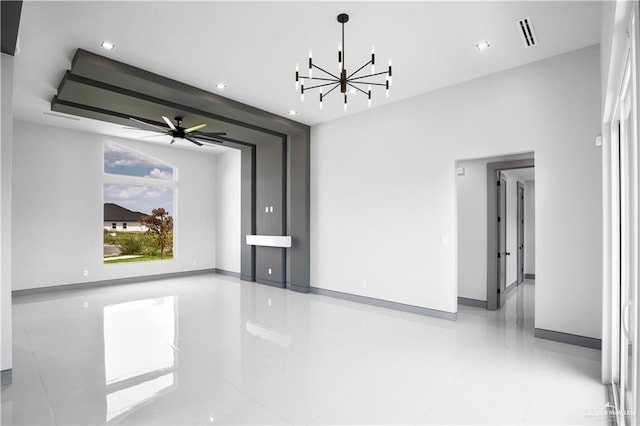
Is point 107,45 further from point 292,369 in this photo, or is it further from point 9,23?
point 292,369

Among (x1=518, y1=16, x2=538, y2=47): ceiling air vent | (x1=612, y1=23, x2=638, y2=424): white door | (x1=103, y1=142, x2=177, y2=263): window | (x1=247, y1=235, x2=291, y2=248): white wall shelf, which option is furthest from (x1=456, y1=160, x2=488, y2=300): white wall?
(x1=103, y1=142, x2=177, y2=263): window

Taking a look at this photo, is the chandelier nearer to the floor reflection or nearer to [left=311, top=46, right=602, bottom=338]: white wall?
[left=311, top=46, right=602, bottom=338]: white wall

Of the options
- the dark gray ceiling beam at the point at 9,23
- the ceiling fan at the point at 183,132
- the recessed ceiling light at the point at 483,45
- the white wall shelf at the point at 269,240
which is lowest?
the white wall shelf at the point at 269,240

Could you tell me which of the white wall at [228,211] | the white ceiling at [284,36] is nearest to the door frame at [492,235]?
the white ceiling at [284,36]

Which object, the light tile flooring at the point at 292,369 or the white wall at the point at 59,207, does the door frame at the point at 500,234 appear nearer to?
the light tile flooring at the point at 292,369

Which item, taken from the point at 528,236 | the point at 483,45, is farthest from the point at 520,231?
the point at 483,45

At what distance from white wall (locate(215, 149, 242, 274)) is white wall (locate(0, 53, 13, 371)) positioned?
583cm

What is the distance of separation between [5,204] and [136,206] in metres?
5.79

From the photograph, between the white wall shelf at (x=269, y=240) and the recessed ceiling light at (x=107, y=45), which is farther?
the white wall shelf at (x=269, y=240)

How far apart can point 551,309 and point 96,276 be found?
881 cm

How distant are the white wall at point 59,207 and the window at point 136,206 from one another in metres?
0.27

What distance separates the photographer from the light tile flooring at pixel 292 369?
254 centimetres

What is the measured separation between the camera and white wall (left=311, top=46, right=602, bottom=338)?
154 inches

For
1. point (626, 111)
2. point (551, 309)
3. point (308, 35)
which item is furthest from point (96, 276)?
point (626, 111)
